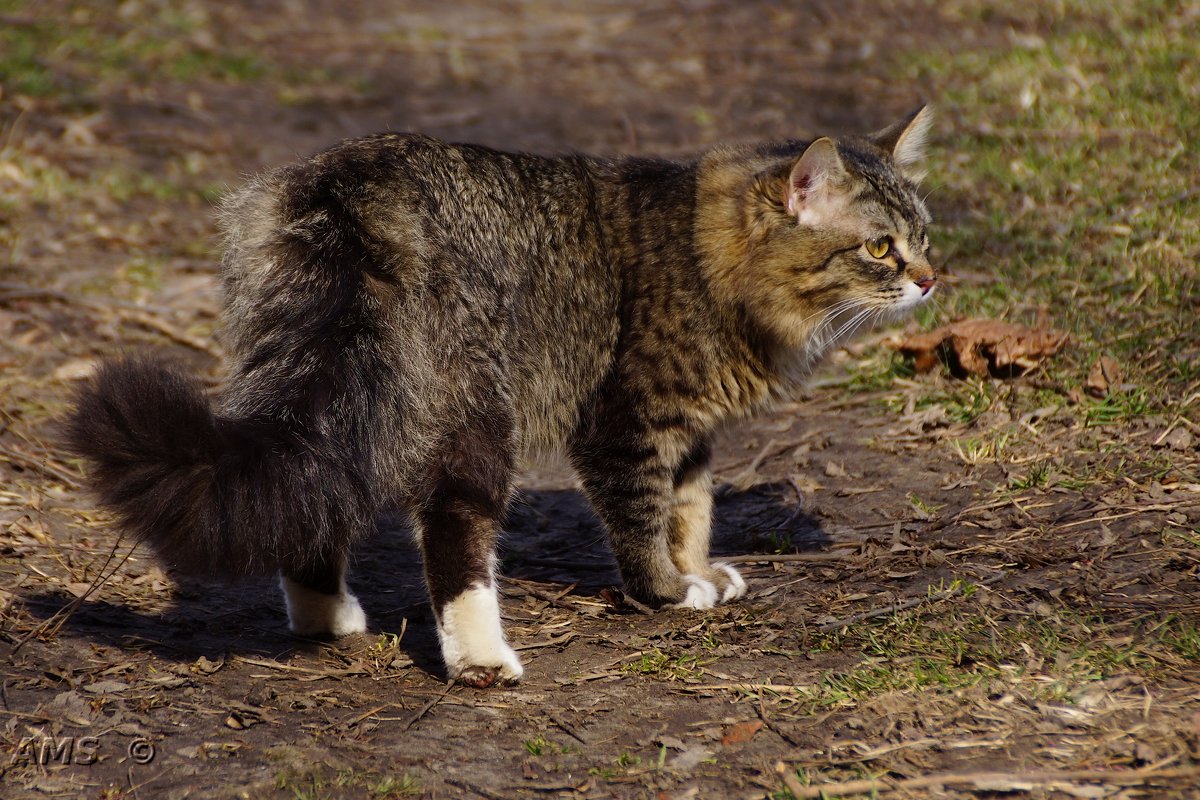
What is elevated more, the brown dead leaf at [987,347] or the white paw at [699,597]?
the brown dead leaf at [987,347]

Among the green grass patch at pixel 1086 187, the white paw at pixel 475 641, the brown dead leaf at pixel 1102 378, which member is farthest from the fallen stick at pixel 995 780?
the brown dead leaf at pixel 1102 378

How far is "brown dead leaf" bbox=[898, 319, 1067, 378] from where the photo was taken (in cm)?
538

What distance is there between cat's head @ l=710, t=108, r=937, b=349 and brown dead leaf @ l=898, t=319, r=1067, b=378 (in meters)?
1.15

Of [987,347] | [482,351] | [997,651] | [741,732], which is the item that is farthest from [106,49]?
[997,651]

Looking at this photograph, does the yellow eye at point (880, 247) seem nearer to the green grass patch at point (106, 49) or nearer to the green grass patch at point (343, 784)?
the green grass patch at point (343, 784)

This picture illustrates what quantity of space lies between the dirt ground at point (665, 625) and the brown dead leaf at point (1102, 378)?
217 millimetres

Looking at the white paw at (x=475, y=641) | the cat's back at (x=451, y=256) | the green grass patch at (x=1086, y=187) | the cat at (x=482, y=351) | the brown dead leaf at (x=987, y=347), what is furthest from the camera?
the green grass patch at (x=1086, y=187)

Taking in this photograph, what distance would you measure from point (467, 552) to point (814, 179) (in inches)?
74.7

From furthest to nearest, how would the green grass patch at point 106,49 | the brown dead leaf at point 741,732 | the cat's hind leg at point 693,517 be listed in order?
the green grass patch at point 106,49, the cat's hind leg at point 693,517, the brown dead leaf at point 741,732

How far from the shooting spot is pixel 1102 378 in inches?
204

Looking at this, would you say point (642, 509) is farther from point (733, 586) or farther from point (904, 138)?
point (904, 138)

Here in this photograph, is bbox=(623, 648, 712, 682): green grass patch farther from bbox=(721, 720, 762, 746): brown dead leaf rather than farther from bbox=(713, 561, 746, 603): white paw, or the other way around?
bbox=(713, 561, 746, 603): white paw

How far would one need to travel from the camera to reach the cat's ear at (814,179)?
13.7ft

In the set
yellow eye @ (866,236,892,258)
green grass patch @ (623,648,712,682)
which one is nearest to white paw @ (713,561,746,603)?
green grass patch @ (623,648,712,682)
